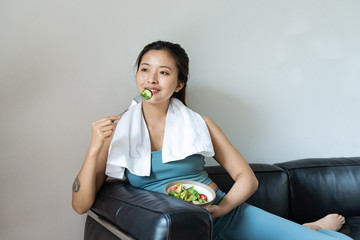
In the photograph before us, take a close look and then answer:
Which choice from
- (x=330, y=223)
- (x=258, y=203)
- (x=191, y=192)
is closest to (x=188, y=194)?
(x=191, y=192)

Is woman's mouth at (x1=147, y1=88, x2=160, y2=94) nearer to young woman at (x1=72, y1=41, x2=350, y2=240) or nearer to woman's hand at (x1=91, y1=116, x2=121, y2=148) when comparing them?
young woman at (x1=72, y1=41, x2=350, y2=240)

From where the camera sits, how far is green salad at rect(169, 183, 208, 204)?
1.15 m

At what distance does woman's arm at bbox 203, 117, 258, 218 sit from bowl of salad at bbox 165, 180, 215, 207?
6 centimetres

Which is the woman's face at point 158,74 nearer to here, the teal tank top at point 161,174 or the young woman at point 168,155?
the young woman at point 168,155

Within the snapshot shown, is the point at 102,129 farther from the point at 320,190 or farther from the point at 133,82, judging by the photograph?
the point at 320,190

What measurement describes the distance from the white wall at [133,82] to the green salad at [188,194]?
0.61 m

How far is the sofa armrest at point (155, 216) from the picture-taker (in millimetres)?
862

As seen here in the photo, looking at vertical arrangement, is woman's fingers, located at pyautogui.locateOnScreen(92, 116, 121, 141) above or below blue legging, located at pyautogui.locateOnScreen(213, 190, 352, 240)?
above

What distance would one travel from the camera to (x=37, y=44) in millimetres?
1442

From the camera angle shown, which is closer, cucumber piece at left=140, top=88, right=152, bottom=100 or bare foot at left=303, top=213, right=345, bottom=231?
cucumber piece at left=140, top=88, right=152, bottom=100

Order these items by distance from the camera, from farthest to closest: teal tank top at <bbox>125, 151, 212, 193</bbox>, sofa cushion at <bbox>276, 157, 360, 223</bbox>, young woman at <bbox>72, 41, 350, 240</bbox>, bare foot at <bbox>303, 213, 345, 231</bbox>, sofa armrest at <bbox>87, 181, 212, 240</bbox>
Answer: sofa cushion at <bbox>276, 157, 360, 223</bbox>
bare foot at <bbox>303, 213, 345, 231</bbox>
teal tank top at <bbox>125, 151, 212, 193</bbox>
young woman at <bbox>72, 41, 350, 240</bbox>
sofa armrest at <bbox>87, 181, 212, 240</bbox>

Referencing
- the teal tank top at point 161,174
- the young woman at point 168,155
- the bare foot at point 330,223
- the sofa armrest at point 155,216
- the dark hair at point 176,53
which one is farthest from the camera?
the bare foot at point 330,223

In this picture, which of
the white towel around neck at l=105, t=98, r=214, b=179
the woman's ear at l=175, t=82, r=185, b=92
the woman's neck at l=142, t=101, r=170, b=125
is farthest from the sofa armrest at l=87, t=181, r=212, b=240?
the woman's ear at l=175, t=82, r=185, b=92

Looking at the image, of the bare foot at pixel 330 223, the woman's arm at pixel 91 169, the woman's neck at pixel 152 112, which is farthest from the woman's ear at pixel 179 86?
the bare foot at pixel 330 223
